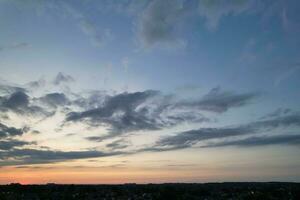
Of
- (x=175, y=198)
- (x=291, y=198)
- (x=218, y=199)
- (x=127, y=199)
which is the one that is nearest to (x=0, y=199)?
(x=127, y=199)

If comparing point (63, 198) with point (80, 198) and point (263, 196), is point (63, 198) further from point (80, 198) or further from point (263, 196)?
point (263, 196)

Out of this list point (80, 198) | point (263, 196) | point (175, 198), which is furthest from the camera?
point (80, 198)

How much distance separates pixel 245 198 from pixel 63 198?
1065 inches

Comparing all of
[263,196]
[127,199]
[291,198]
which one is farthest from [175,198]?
[291,198]

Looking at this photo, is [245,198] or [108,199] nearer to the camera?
[245,198]

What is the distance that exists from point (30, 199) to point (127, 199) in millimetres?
15021

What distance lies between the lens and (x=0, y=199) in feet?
190

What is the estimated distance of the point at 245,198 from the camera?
58.5 meters

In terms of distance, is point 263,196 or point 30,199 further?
point 30,199

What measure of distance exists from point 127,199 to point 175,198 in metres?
7.27

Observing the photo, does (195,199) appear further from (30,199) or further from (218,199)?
(30,199)

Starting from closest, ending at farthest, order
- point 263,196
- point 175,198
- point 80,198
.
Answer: point 263,196 → point 175,198 → point 80,198

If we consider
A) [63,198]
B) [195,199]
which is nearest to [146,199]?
[195,199]

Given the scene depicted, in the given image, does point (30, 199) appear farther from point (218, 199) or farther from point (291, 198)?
point (291, 198)
